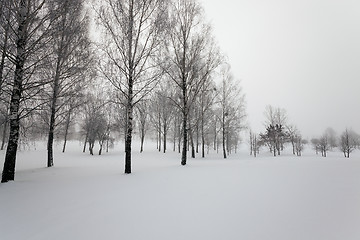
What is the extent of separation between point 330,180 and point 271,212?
3.75 meters

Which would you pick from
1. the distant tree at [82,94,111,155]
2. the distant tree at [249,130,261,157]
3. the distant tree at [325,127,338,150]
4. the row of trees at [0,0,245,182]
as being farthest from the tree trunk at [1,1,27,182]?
the distant tree at [325,127,338,150]

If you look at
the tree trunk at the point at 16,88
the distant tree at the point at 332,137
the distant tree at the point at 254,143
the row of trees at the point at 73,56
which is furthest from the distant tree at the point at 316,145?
the tree trunk at the point at 16,88

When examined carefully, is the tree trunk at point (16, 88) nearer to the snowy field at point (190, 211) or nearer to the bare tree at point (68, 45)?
the bare tree at point (68, 45)

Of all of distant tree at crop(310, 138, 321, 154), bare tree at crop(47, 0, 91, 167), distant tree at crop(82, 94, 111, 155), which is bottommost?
distant tree at crop(310, 138, 321, 154)

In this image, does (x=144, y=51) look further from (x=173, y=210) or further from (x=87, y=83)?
(x=173, y=210)

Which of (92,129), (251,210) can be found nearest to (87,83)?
(251,210)

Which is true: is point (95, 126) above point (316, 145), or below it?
above

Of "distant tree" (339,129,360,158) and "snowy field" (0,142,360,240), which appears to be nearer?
"snowy field" (0,142,360,240)

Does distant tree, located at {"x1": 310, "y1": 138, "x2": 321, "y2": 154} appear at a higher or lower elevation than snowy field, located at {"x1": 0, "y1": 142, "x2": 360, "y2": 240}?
lower

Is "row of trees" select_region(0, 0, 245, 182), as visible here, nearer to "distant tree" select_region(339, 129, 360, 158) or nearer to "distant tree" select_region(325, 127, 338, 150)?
"distant tree" select_region(339, 129, 360, 158)

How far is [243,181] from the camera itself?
645cm

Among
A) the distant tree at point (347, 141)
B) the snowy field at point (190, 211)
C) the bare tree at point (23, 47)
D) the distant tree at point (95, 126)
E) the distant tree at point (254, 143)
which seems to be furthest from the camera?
the distant tree at point (254, 143)

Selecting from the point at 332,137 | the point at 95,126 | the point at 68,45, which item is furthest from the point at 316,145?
the point at 68,45

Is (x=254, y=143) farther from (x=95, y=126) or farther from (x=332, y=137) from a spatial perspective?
(x=95, y=126)
